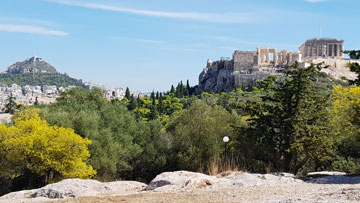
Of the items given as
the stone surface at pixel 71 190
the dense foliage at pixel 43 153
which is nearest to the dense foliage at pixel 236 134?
the dense foliage at pixel 43 153

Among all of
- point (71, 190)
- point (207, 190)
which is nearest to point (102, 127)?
point (71, 190)

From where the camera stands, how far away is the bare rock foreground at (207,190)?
1180 cm

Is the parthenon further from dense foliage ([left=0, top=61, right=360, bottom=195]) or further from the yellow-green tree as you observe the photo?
the yellow-green tree

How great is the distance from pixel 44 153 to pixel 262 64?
100658mm

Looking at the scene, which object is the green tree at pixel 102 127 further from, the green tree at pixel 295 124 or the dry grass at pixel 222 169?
the green tree at pixel 295 124

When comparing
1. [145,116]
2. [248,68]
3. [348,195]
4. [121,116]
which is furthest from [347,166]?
[248,68]

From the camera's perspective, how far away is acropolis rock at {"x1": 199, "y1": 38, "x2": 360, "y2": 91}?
11238cm

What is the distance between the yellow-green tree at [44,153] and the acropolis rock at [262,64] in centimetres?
8777

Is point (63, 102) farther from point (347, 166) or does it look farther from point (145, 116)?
point (145, 116)

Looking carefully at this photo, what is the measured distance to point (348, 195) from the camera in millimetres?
11117

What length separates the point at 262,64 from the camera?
11812 cm

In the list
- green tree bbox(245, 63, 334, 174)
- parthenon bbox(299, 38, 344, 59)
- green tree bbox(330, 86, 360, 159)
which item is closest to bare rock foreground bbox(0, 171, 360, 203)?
green tree bbox(330, 86, 360, 159)

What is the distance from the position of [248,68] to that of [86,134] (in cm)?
9558

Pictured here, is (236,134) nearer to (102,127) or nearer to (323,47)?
(102,127)
